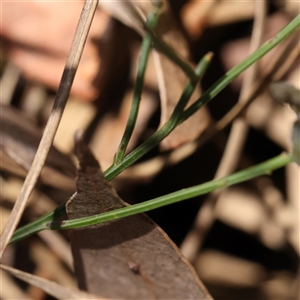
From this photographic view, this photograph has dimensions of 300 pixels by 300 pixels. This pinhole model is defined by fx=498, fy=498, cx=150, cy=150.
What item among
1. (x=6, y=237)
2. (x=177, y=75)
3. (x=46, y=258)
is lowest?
(x=6, y=237)

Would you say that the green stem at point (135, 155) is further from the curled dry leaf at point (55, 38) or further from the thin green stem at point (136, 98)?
the curled dry leaf at point (55, 38)

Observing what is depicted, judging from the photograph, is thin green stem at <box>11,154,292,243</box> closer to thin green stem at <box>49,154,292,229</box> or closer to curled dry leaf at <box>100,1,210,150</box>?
thin green stem at <box>49,154,292,229</box>

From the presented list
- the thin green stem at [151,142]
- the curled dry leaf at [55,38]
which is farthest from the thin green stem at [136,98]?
the curled dry leaf at [55,38]

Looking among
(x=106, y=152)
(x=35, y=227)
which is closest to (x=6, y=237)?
(x=35, y=227)

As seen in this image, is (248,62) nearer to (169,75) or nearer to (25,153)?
(169,75)

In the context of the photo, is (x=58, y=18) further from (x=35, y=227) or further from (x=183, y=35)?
(x=35, y=227)

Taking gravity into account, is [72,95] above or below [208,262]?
above

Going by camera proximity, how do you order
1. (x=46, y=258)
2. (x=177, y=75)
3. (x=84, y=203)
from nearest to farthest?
(x=84, y=203) < (x=177, y=75) < (x=46, y=258)
